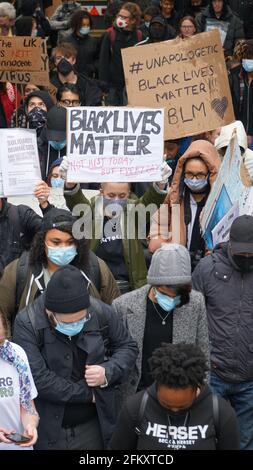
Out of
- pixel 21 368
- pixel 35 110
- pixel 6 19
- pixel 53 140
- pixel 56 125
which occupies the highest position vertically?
pixel 6 19

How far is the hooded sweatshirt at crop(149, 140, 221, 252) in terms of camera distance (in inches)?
285

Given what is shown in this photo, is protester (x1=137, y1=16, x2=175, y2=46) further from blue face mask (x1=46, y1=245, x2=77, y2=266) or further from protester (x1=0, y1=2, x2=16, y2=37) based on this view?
blue face mask (x1=46, y1=245, x2=77, y2=266)

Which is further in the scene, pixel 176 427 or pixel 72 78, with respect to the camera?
pixel 72 78

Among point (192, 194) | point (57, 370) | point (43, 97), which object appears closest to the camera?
point (57, 370)

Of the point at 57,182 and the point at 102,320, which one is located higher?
the point at 57,182

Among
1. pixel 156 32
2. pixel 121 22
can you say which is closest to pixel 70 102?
pixel 121 22

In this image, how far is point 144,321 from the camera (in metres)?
6.04

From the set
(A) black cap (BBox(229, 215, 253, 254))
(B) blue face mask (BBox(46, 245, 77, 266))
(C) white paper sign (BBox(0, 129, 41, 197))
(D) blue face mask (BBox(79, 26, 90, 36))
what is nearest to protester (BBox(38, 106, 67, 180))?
(C) white paper sign (BBox(0, 129, 41, 197))

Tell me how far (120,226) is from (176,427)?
2.37 meters

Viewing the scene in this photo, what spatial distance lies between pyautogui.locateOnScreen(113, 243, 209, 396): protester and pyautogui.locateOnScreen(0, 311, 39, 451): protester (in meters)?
0.73

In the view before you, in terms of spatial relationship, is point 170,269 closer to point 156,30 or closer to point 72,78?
point 72,78

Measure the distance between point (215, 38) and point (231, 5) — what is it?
5.88 meters
